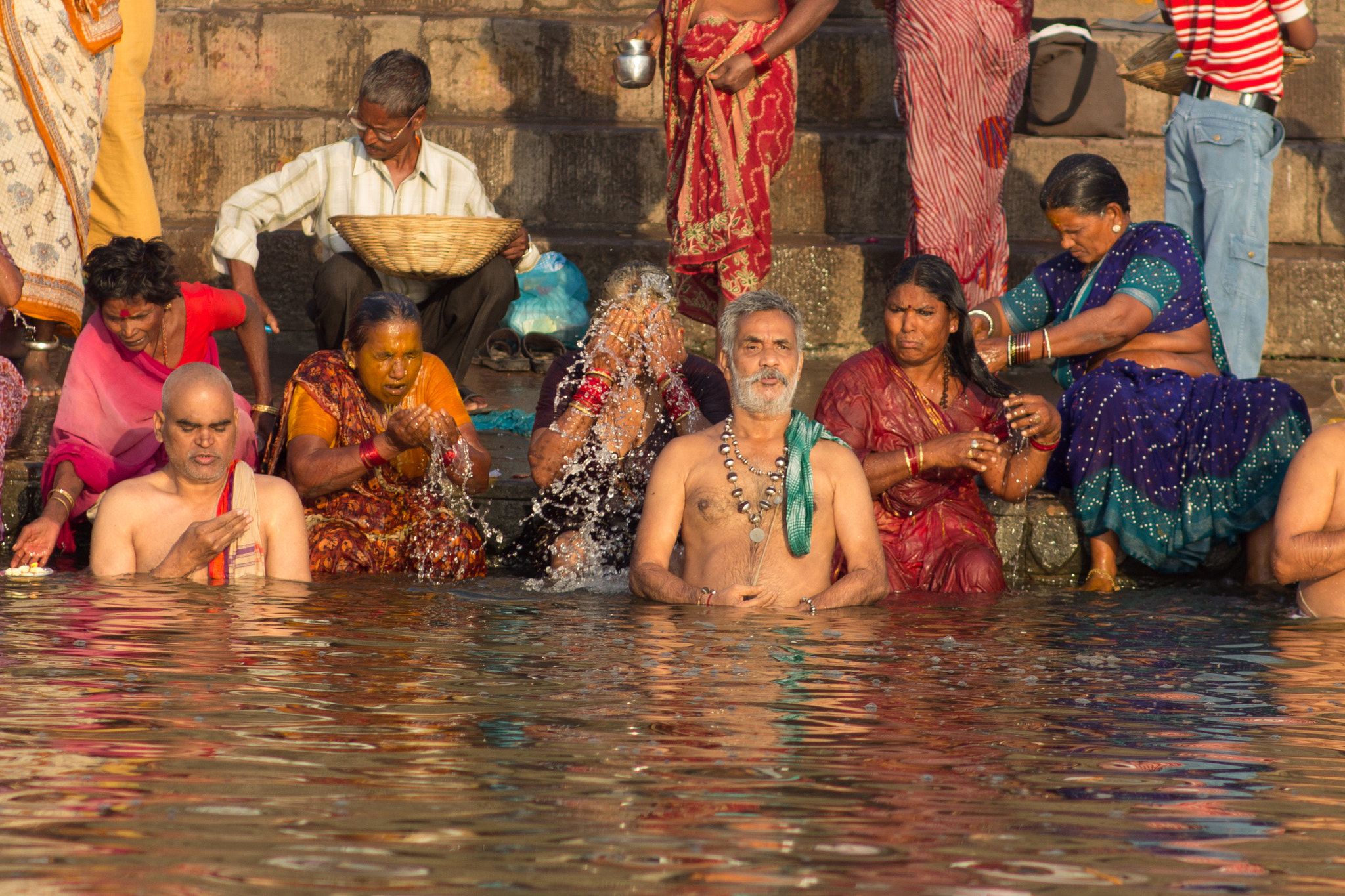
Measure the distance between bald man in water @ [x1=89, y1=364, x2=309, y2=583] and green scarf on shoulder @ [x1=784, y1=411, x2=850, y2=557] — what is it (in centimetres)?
165

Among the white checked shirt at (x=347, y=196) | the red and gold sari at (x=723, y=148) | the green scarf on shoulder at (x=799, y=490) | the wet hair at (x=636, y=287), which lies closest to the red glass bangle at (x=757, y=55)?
the red and gold sari at (x=723, y=148)

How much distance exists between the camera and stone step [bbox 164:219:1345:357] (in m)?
8.73

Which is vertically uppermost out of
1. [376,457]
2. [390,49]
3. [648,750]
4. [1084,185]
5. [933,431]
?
[390,49]

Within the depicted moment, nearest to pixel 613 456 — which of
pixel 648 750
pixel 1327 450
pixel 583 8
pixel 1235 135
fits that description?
pixel 1327 450

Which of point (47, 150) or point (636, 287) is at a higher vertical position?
point (47, 150)

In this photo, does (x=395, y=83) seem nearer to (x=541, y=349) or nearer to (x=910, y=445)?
(x=541, y=349)

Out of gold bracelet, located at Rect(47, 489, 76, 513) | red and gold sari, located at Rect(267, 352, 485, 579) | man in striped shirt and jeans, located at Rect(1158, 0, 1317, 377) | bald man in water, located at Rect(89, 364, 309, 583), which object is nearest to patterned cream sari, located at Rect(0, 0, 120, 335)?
gold bracelet, located at Rect(47, 489, 76, 513)

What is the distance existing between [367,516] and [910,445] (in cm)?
205

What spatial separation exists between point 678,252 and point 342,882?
5248 mm

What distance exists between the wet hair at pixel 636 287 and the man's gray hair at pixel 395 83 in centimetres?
181

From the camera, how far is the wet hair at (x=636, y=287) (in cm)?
614

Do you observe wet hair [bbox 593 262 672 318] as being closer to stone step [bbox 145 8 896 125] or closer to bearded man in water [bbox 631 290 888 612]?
bearded man in water [bbox 631 290 888 612]

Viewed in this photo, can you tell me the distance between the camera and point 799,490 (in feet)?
17.6

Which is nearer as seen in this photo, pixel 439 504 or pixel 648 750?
pixel 648 750
